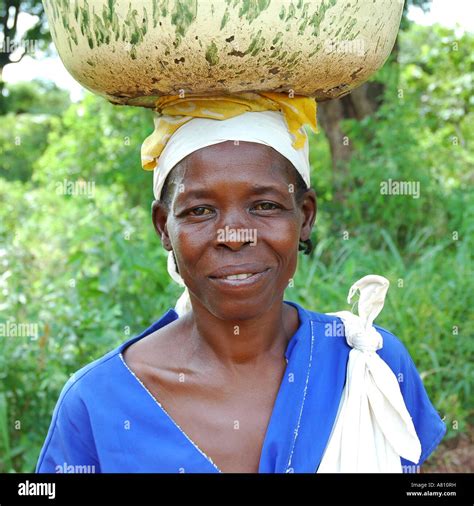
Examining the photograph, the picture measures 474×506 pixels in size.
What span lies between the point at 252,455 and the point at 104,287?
242 cm

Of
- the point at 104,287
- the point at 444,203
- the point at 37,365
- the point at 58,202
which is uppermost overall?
the point at 58,202

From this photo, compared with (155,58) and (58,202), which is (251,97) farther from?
(58,202)

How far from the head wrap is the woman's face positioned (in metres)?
0.02

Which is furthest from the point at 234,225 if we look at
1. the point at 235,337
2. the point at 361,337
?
the point at 361,337

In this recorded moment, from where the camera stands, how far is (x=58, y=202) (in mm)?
6438

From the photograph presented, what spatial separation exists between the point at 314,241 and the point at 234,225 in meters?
3.76

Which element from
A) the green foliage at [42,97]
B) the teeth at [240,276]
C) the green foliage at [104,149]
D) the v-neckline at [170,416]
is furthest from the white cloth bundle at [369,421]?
the green foliage at [42,97]

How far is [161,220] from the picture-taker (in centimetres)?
205

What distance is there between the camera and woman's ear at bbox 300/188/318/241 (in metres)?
2.03

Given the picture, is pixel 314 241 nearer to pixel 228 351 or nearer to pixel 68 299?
pixel 68 299

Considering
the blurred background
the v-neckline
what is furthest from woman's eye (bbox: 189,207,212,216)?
the blurred background

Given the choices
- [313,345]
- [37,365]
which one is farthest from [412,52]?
[313,345]

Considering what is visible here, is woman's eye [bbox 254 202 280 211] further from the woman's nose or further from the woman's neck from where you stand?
the woman's neck

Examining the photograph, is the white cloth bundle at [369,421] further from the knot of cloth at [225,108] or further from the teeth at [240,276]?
the knot of cloth at [225,108]
